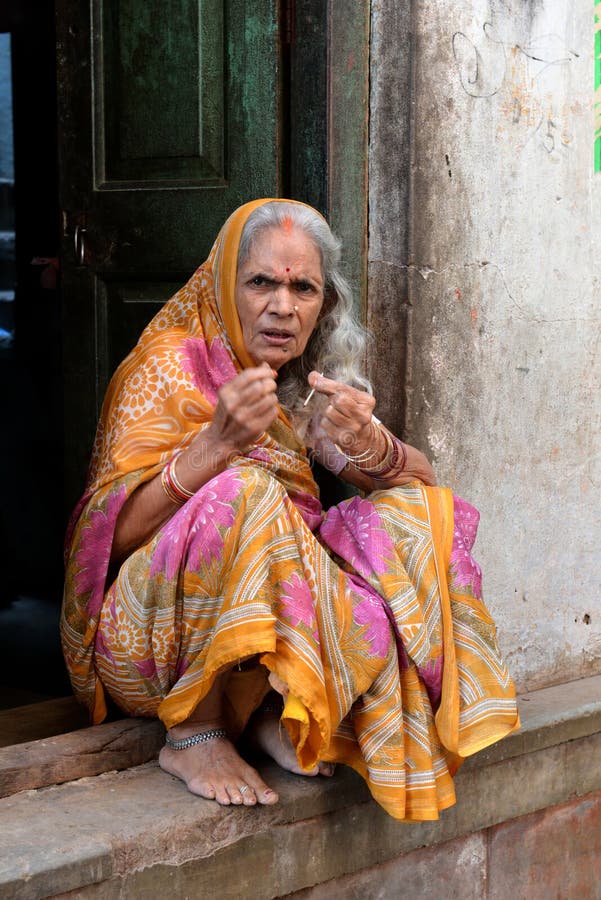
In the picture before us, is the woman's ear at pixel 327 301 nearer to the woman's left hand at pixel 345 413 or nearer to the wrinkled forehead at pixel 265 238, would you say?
the wrinkled forehead at pixel 265 238

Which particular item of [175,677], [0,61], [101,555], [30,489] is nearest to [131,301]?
[101,555]

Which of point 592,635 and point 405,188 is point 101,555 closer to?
point 405,188

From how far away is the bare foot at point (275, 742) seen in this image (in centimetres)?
278

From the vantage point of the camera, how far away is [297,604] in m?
2.58

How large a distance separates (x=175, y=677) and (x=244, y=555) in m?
0.36

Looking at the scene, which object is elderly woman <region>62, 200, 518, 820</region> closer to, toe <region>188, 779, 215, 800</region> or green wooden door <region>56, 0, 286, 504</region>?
toe <region>188, 779, 215, 800</region>

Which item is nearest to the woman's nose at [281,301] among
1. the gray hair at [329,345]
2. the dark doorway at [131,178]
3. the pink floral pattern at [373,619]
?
the gray hair at [329,345]

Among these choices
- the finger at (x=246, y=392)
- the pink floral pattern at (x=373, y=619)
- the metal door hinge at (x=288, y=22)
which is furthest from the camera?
the metal door hinge at (x=288, y=22)

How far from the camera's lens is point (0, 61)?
632 cm

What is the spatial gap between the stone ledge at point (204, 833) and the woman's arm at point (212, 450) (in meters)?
0.54

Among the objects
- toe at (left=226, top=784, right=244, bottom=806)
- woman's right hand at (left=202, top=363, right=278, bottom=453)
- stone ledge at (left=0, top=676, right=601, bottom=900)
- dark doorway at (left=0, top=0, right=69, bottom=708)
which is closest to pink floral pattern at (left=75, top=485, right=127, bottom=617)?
woman's right hand at (left=202, top=363, right=278, bottom=453)

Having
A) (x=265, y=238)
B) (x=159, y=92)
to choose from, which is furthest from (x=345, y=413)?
(x=159, y=92)

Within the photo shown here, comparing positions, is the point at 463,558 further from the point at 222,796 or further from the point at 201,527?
the point at 222,796

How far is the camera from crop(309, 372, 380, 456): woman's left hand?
2738 mm
